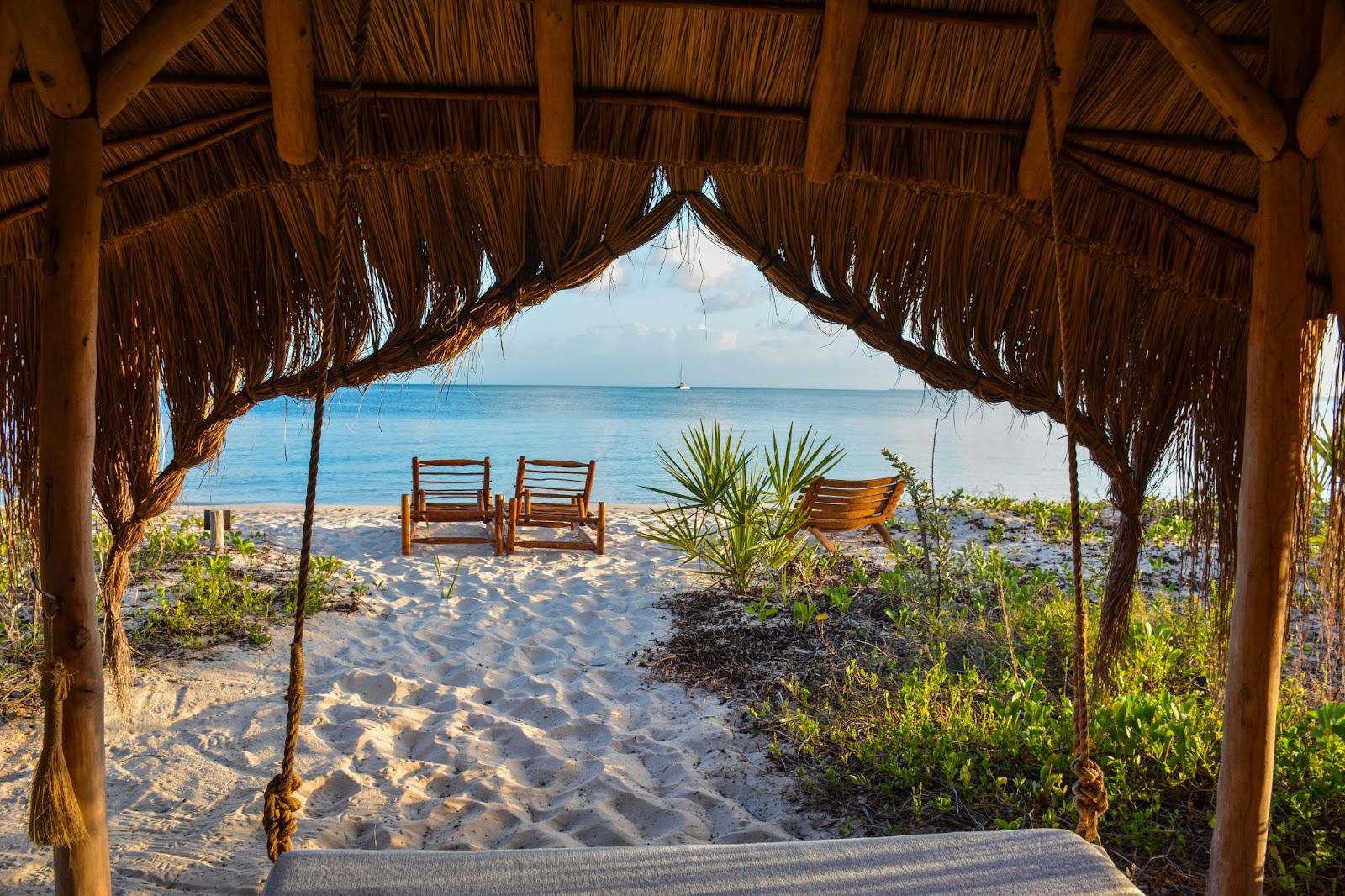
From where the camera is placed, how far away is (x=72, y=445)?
1.80m

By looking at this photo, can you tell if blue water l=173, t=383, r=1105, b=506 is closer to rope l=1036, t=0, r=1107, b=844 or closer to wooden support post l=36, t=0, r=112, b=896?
wooden support post l=36, t=0, r=112, b=896

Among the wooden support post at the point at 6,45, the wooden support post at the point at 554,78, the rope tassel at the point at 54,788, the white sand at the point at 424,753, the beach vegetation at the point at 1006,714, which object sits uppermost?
the wooden support post at the point at 554,78

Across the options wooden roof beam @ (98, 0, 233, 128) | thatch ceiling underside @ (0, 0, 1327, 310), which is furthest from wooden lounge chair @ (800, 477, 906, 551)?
wooden roof beam @ (98, 0, 233, 128)

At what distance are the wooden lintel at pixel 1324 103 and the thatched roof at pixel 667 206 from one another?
374 mm

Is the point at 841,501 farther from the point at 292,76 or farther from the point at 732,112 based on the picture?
the point at 292,76

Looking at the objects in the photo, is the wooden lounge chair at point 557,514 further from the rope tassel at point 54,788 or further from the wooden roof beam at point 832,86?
the rope tassel at point 54,788

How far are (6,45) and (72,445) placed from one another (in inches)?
31.4

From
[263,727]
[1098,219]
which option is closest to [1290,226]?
[1098,219]

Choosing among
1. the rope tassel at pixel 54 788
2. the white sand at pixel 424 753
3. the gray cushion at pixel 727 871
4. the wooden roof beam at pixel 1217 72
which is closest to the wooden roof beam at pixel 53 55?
the rope tassel at pixel 54 788

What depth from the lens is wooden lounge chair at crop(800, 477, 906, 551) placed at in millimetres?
5828

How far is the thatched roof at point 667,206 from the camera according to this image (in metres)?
2.15

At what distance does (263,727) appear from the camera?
3.22 m

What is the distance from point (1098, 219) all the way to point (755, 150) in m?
0.98

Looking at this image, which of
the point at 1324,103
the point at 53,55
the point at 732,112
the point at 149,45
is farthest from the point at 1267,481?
Result: the point at 53,55
